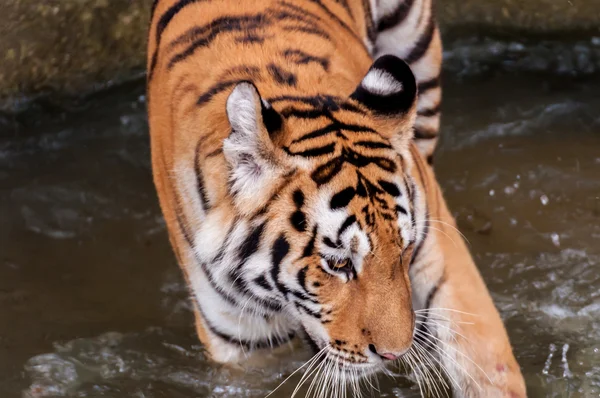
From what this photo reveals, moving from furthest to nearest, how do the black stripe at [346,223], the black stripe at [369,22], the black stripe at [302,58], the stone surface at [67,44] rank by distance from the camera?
the stone surface at [67,44] < the black stripe at [369,22] < the black stripe at [302,58] < the black stripe at [346,223]

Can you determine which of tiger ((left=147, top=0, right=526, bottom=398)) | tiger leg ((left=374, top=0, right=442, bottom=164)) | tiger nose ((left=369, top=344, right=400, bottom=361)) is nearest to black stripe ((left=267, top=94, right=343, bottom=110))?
tiger ((left=147, top=0, right=526, bottom=398))

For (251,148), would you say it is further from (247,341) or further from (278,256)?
(247,341)

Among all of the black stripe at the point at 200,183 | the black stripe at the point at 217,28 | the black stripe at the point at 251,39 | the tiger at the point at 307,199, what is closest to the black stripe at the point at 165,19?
the tiger at the point at 307,199

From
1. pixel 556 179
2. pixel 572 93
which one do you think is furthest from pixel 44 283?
pixel 572 93

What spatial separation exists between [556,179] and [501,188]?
0.22m

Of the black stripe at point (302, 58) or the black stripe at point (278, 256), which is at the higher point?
the black stripe at point (302, 58)

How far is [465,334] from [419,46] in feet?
3.65

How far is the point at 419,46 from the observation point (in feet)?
9.91

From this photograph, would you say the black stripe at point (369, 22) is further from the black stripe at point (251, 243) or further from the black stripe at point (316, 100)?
the black stripe at point (251, 243)

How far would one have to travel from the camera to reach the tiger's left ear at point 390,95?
194 centimetres

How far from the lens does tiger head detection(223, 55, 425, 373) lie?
72.5 inches

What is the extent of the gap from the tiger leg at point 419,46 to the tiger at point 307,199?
329 mm

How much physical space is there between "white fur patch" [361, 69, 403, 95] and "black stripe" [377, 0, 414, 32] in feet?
3.47

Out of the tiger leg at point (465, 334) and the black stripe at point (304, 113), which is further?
the tiger leg at point (465, 334)
